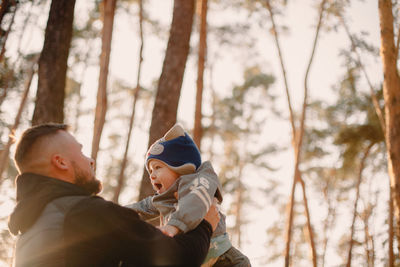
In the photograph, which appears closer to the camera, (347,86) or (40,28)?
(40,28)

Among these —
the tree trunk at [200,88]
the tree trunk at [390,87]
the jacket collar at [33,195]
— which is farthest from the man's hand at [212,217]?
the tree trunk at [390,87]

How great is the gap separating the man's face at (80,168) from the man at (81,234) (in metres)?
0.10

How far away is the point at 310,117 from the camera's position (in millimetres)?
18719

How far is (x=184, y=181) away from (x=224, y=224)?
0.43 m

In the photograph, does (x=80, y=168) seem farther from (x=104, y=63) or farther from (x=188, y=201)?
(x=104, y=63)

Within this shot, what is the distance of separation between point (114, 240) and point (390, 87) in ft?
20.9

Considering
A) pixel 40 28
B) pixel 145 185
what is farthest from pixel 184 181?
pixel 40 28

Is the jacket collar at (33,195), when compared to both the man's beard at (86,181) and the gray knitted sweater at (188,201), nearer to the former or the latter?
the man's beard at (86,181)

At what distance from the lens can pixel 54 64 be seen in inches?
177

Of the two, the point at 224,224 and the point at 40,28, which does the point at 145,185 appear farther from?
the point at 40,28

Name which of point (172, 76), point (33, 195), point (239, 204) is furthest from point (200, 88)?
point (239, 204)

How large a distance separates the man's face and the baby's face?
55cm

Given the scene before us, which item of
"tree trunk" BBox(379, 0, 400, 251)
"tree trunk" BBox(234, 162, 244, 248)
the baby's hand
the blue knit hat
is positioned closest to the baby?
the blue knit hat

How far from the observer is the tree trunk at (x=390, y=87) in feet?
20.0
